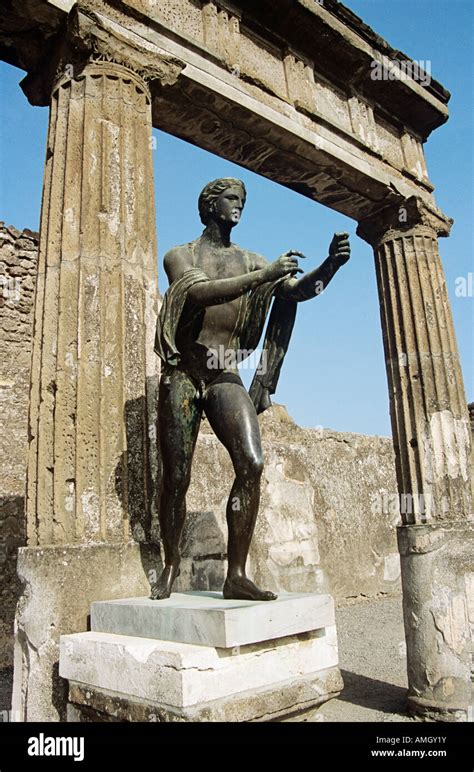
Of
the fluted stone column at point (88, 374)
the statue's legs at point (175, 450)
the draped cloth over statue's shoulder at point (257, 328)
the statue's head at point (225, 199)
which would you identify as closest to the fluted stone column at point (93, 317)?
the fluted stone column at point (88, 374)

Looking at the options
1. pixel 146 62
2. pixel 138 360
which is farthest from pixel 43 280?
pixel 146 62

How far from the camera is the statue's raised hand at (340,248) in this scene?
2.90m

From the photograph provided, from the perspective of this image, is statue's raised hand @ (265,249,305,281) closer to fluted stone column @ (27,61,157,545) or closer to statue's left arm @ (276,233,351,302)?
statue's left arm @ (276,233,351,302)

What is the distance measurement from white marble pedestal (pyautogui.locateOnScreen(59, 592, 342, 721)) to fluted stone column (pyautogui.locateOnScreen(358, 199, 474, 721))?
8.24ft

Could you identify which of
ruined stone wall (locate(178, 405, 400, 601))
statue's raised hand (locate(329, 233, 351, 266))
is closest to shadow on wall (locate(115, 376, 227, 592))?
statue's raised hand (locate(329, 233, 351, 266))

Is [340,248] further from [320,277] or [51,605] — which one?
[51,605]

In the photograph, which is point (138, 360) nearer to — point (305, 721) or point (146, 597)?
point (146, 597)

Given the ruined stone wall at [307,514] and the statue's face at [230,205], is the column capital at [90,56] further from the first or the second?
the ruined stone wall at [307,514]

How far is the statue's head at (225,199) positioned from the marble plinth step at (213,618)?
1.90 m

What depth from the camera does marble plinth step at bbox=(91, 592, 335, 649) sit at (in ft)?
7.17

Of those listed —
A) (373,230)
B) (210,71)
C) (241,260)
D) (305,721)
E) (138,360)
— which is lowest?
(305,721)

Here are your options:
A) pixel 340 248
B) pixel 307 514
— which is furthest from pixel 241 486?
pixel 307 514

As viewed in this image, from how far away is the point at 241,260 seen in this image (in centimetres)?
320

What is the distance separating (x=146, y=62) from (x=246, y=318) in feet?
6.52
